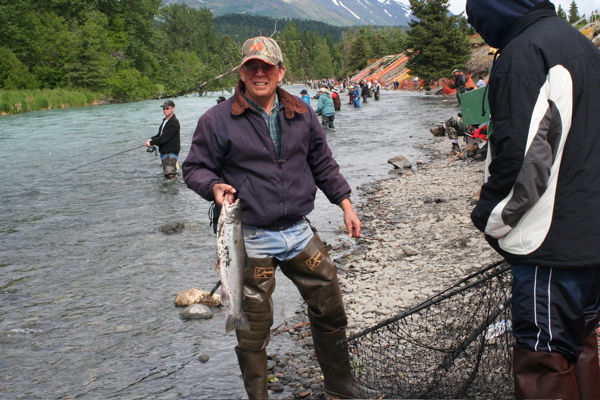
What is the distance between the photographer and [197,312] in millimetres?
6359

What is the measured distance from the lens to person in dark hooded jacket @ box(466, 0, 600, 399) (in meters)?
2.42

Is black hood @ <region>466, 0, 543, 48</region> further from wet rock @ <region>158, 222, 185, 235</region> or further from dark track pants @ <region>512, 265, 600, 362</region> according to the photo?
wet rock @ <region>158, 222, 185, 235</region>

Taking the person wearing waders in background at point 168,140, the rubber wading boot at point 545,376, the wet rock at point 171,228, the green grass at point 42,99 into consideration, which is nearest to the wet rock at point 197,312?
the wet rock at point 171,228

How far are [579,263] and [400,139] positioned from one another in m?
20.3

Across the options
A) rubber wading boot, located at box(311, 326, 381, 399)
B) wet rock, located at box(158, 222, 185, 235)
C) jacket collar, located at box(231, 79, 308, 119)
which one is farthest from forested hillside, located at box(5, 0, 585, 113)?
rubber wading boot, located at box(311, 326, 381, 399)

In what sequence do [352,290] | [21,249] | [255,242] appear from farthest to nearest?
[21,249], [352,290], [255,242]

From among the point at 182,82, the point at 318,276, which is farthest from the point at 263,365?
the point at 182,82

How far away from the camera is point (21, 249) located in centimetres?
985

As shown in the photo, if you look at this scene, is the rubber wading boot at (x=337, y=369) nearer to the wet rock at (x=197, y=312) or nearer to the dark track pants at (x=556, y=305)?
the dark track pants at (x=556, y=305)

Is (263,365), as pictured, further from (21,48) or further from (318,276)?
(21,48)

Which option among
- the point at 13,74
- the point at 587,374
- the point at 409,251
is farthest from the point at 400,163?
the point at 13,74

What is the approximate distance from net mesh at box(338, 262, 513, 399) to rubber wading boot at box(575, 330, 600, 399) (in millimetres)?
591

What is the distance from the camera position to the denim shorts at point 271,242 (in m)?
3.54

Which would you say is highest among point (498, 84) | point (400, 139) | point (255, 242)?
point (498, 84)
